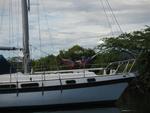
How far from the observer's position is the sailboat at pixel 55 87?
4056 cm

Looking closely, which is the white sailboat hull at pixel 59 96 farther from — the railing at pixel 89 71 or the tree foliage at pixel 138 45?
the tree foliage at pixel 138 45

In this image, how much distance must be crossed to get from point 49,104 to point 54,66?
4.38 meters

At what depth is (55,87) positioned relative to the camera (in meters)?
40.6

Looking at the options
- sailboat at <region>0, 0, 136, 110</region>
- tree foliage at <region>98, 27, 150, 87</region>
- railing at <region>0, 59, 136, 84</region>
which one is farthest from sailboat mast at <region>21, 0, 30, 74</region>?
tree foliage at <region>98, 27, 150, 87</region>

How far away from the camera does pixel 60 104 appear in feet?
136

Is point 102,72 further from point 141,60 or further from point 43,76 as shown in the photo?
point 141,60

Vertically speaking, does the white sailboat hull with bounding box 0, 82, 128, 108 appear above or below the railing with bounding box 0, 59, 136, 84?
below

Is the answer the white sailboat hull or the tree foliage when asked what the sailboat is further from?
the tree foliage

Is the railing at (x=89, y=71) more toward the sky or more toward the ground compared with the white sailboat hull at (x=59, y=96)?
more toward the sky

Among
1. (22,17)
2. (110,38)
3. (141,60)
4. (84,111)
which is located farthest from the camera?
(110,38)

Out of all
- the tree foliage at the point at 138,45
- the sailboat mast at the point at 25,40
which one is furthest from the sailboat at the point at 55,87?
the tree foliage at the point at 138,45

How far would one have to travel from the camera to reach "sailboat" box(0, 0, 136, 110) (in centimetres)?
4056

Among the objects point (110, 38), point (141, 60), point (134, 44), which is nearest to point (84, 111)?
point (141, 60)

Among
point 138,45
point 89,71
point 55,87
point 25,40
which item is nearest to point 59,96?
point 55,87
